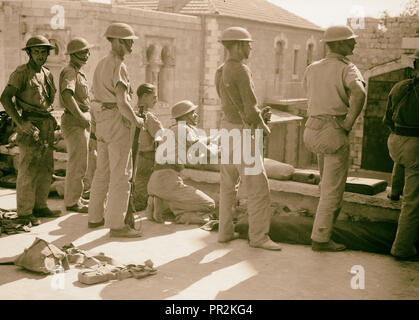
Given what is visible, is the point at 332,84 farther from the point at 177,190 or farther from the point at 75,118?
the point at 75,118

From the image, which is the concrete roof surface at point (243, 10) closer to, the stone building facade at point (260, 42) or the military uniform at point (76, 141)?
the stone building facade at point (260, 42)

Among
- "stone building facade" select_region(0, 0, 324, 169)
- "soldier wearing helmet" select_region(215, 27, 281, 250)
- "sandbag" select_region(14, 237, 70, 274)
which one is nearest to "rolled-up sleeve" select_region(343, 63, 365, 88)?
"soldier wearing helmet" select_region(215, 27, 281, 250)

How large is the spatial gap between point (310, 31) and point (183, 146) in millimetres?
27307

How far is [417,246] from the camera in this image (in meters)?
5.74

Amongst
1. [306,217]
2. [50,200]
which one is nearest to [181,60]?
[50,200]

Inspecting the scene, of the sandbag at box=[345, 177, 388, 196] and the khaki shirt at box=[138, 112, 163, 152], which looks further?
the khaki shirt at box=[138, 112, 163, 152]

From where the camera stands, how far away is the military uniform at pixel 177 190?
22.7ft

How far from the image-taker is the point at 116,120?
6.19 m

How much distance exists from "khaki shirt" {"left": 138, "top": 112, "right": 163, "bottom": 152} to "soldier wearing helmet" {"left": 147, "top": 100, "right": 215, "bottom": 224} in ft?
1.23

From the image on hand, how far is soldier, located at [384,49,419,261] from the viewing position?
548 cm

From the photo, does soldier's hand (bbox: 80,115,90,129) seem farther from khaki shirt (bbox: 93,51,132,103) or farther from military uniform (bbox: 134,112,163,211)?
khaki shirt (bbox: 93,51,132,103)

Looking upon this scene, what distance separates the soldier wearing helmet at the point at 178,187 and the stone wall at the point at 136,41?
10.7 metres

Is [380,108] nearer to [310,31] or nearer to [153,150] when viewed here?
[310,31]
